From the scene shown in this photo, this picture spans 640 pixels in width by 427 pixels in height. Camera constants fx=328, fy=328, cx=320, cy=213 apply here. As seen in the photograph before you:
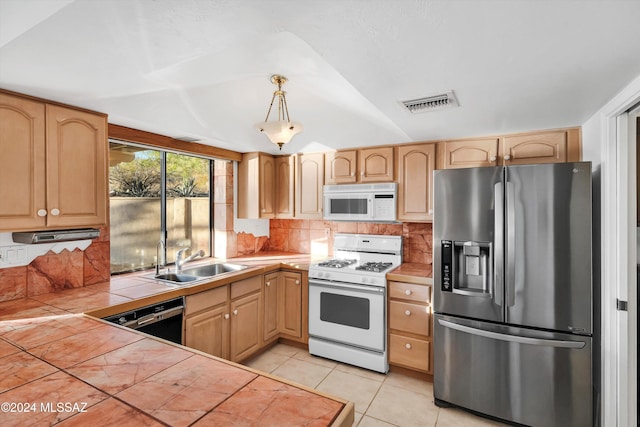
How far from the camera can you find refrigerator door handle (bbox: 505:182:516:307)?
2.12m

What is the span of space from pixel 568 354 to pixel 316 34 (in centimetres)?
230

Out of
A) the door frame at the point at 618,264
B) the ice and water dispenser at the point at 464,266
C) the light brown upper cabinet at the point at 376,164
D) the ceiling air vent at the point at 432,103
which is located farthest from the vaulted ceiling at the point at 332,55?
the ice and water dispenser at the point at 464,266

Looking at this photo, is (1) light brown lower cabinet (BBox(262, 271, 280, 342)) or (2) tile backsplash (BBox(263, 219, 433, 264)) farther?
(2) tile backsplash (BBox(263, 219, 433, 264))

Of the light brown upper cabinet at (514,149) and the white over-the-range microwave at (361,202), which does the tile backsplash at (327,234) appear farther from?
the light brown upper cabinet at (514,149)

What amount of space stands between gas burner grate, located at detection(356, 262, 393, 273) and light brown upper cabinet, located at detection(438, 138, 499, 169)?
104cm

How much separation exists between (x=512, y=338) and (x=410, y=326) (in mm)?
766

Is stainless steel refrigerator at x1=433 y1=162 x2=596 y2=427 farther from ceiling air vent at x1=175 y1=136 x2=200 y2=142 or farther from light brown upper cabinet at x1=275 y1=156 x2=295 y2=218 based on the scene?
ceiling air vent at x1=175 y1=136 x2=200 y2=142

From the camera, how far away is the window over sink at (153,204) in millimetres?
2715

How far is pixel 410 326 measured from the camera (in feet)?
8.81

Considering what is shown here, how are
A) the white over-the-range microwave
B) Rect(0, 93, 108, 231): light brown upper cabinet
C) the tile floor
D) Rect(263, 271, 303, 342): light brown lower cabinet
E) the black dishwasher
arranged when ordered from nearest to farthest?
Rect(0, 93, 108, 231): light brown upper cabinet → the black dishwasher → the tile floor → the white over-the-range microwave → Rect(263, 271, 303, 342): light brown lower cabinet

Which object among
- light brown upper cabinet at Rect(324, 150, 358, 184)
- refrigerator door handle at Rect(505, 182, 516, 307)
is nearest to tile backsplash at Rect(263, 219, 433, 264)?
light brown upper cabinet at Rect(324, 150, 358, 184)

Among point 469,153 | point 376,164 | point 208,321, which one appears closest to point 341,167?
point 376,164

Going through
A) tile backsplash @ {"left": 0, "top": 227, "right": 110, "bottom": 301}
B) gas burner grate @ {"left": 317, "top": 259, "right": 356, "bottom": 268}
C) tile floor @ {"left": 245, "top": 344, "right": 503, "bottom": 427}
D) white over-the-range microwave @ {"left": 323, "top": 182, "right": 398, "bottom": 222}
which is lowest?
tile floor @ {"left": 245, "top": 344, "right": 503, "bottom": 427}

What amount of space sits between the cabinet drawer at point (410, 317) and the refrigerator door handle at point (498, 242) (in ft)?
1.95
